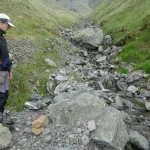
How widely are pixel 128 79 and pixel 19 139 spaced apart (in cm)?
1400

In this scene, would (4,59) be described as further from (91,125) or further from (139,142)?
(139,142)

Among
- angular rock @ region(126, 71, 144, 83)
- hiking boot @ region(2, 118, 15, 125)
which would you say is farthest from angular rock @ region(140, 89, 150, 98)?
hiking boot @ region(2, 118, 15, 125)

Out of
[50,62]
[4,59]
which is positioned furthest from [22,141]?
[50,62]

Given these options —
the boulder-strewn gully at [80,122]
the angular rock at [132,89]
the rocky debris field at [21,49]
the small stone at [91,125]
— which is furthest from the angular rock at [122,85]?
the small stone at [91,125]

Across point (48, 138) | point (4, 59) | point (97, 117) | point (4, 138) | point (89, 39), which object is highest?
point (89, 39)

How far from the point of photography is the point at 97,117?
13.5m

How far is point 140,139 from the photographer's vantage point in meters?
13.8

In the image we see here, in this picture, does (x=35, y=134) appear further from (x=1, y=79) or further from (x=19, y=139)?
(x=1, y=79)

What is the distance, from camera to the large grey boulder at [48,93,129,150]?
12.3 m

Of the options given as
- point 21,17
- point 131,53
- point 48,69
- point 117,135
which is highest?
point 21,17

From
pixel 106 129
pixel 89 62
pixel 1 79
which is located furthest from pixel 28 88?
pixel 89 62

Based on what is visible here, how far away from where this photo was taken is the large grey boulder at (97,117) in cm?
1230

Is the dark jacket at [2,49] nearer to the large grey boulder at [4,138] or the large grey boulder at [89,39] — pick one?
the large grey boulder at [4,138]

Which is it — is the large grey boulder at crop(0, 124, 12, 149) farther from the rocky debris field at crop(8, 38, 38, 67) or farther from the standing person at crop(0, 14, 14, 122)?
the rocky debris field at crop(8, 38, 38, 67)
